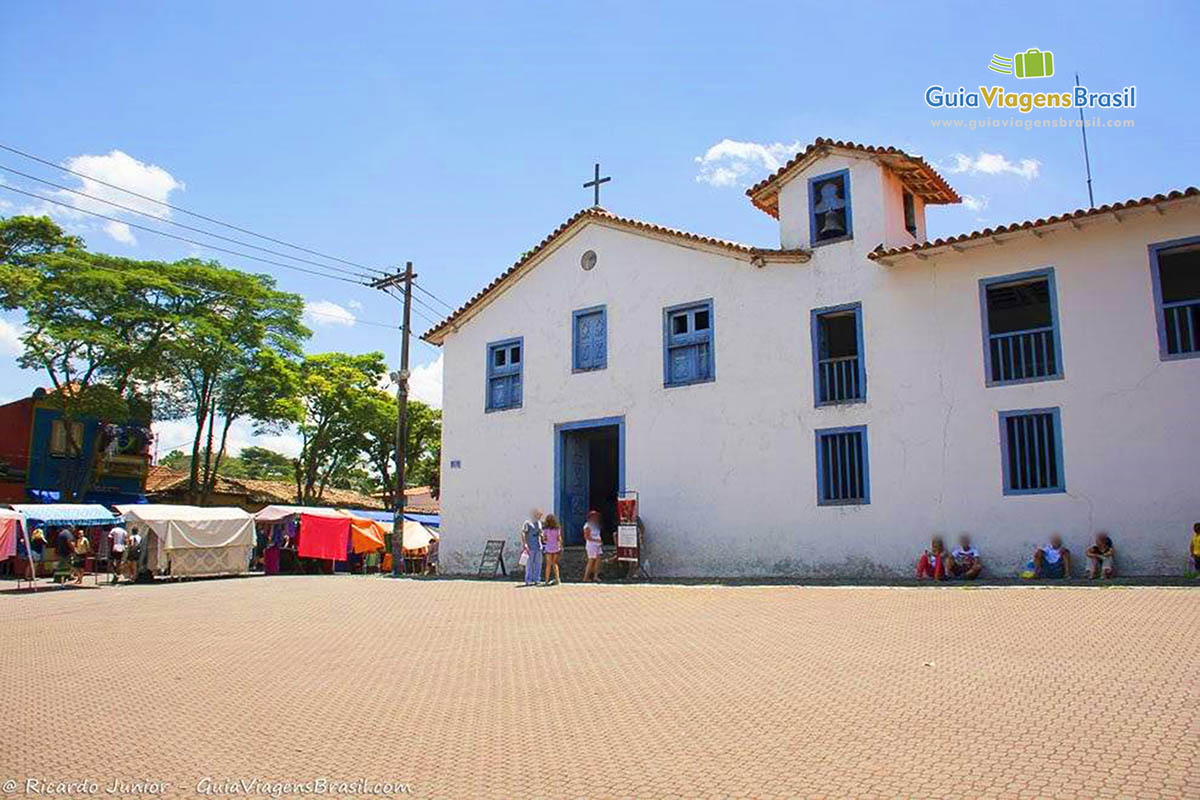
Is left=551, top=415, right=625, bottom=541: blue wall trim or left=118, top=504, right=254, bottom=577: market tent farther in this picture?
left=118, top=504, right=254, bottom=577: market tent

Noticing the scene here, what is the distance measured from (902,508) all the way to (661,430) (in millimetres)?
5669

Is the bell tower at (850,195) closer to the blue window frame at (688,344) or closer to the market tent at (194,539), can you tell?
the blue window frame at (688,344)

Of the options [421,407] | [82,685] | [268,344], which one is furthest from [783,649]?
[421,407]

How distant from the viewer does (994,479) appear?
16.7 m

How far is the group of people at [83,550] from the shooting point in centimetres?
2392

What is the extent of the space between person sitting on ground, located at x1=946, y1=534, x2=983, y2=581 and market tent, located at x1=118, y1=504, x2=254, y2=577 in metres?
18.7

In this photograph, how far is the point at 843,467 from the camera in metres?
18.4

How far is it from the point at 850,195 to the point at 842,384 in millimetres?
4001

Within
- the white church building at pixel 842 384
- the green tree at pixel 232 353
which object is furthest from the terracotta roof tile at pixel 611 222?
the green tree at pixel 232 353

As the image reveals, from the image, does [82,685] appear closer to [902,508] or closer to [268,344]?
[902,508]

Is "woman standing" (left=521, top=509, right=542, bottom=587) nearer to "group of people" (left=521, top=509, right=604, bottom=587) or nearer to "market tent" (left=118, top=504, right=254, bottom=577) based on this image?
"group of people" (left=521, top=509, right=604, bottom=587)

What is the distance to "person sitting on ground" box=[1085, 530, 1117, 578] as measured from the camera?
1512 centimetres

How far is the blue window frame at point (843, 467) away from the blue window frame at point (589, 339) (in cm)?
592

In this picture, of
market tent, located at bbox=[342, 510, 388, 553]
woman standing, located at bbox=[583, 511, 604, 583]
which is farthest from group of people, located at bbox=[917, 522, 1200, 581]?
market tent, located at bbox=[342, 510, 388, 553]
